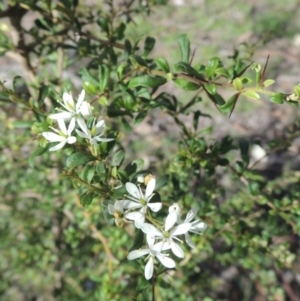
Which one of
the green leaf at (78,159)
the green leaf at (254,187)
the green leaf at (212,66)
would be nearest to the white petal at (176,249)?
the green leaf at (78,159)

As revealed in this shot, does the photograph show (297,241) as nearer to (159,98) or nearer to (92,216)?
(92,216)

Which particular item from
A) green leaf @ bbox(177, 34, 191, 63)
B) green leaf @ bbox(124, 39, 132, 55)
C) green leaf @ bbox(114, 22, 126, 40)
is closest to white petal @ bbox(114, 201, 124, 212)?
green leaf @ bbox(177, 34, 191, 63)

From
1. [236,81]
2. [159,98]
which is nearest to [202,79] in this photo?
[236,81]

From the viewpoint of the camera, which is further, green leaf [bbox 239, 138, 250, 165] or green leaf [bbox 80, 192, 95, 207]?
green leaf [bbox 239, 138, 250, 165]

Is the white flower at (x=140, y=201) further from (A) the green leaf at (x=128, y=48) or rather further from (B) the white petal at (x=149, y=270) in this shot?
(A) the green leaf at (x=128, y=48)

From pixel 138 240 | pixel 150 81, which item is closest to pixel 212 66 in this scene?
pixel 150 81

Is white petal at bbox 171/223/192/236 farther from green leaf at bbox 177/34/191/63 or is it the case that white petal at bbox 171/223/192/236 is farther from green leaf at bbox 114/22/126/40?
green leaf at bbox 114/22/126/40

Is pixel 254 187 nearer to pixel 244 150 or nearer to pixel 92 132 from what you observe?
pixel 244 150
